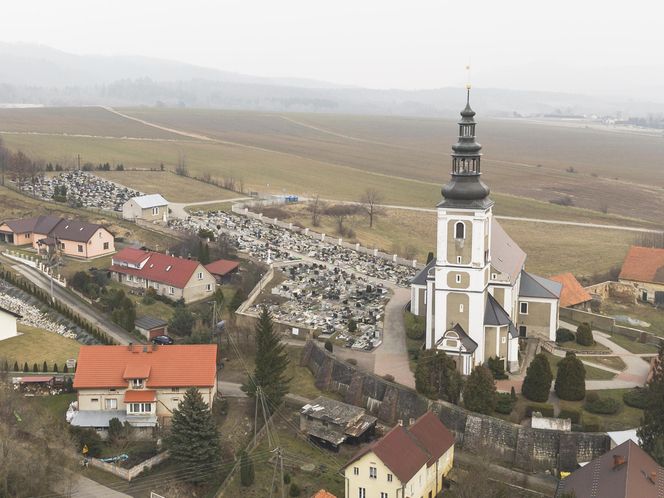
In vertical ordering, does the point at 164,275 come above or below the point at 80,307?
above

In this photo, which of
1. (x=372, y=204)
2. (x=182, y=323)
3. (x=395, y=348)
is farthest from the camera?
(x=372, y=204)

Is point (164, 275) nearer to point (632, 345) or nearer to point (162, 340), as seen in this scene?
point (162, 340)

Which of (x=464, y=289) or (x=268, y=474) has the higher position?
(x=464, y=289)

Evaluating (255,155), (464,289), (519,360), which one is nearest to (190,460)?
(464,289)

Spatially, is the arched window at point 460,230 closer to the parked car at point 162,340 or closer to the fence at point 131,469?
the fence at point 131,469

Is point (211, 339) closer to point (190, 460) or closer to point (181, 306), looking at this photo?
point (181, 306)

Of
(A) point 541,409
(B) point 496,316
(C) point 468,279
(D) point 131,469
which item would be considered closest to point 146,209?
(C) point 468,279

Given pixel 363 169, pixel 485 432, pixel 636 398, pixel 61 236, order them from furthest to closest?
pixel 363 169 → pixel 61 236 → pixel 636 398 → pixel 485 432
